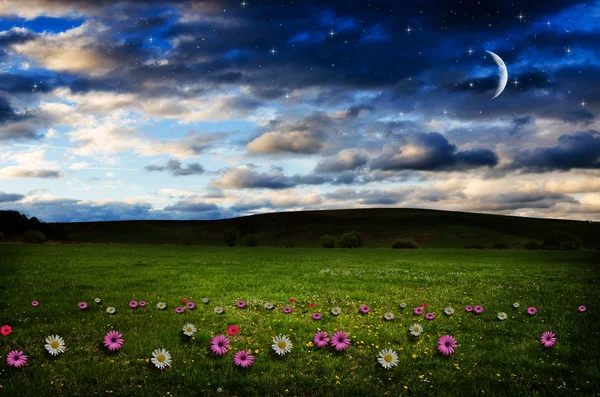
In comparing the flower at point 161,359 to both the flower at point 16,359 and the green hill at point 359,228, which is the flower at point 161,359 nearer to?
the flower at point 16,359

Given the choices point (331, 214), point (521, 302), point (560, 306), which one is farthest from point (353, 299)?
point (331, 214)

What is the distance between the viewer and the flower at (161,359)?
301 inches

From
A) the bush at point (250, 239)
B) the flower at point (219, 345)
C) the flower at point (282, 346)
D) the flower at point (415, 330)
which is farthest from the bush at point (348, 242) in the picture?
the flower at point (219, 345)

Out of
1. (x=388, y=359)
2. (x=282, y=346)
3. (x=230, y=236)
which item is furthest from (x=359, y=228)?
(x=388, y=359)

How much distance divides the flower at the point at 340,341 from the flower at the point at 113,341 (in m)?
4.44

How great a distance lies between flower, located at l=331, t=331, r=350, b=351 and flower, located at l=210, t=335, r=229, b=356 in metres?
2.23

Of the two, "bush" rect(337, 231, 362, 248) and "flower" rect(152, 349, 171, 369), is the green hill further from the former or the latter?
"flower" rect(152, 349, 171, 369)

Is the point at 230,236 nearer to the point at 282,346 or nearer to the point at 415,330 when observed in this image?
the point at 415,330

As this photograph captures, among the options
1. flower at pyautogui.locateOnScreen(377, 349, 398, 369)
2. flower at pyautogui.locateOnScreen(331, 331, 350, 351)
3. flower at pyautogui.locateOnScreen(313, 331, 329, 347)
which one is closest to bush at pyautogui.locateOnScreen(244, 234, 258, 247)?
flower at pyautogui.locateOnScreen(313, 331, 329, 347)

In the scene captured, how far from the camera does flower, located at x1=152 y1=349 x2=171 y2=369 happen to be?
301 inches

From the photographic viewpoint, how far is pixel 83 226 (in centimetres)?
13412

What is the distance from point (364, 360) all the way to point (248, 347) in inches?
99.7

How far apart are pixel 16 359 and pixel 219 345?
3.72 metres

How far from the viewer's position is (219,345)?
27.8ft
